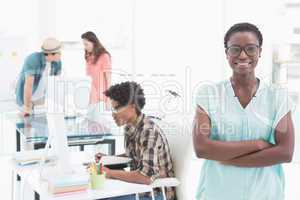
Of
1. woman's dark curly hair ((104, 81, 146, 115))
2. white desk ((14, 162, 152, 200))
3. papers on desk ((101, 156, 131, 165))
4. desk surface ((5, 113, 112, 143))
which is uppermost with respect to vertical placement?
woman's dark curly hair ((104, 81, 146, 115))

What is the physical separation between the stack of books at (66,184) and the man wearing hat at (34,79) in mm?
1962

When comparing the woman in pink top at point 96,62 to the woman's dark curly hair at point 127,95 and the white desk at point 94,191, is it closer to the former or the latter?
the woman's dark curly hair at point 127,95

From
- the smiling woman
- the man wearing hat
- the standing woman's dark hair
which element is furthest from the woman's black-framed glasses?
the standing woman's dark hair

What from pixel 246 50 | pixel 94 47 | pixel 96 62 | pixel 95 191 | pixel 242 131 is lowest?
pixel 95 191

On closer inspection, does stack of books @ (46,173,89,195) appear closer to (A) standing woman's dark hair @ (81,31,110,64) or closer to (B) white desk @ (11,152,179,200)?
(B) white desk @ (11,152,179,200)

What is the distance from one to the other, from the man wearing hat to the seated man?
5.13ft

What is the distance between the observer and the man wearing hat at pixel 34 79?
393cm

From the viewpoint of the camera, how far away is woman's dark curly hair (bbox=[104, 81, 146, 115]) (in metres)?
2.53

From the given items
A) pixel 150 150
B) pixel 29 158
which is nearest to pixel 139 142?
pixel 150 150

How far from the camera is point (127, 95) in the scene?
256 cm

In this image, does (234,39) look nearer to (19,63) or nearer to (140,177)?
(140,177)

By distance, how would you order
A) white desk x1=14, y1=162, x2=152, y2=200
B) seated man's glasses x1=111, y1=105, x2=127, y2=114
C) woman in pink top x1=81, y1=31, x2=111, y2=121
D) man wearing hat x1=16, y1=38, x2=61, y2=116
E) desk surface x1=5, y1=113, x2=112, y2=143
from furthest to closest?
woman in pink top x1=81, y1=31, x2=111, y2=121
man wearing hat x1=16, y1=38, x2=61, y2=116
desk surface x1=5, y1=113, x2=112, y2=143
seated man's glasses x1=111, y1=105, x2=127, y2=114
white desk x1=14, y1=162, x2=152, y2=200

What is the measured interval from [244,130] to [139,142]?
0.95 metres

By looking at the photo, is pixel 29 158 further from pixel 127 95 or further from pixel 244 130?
pixel 244 130
